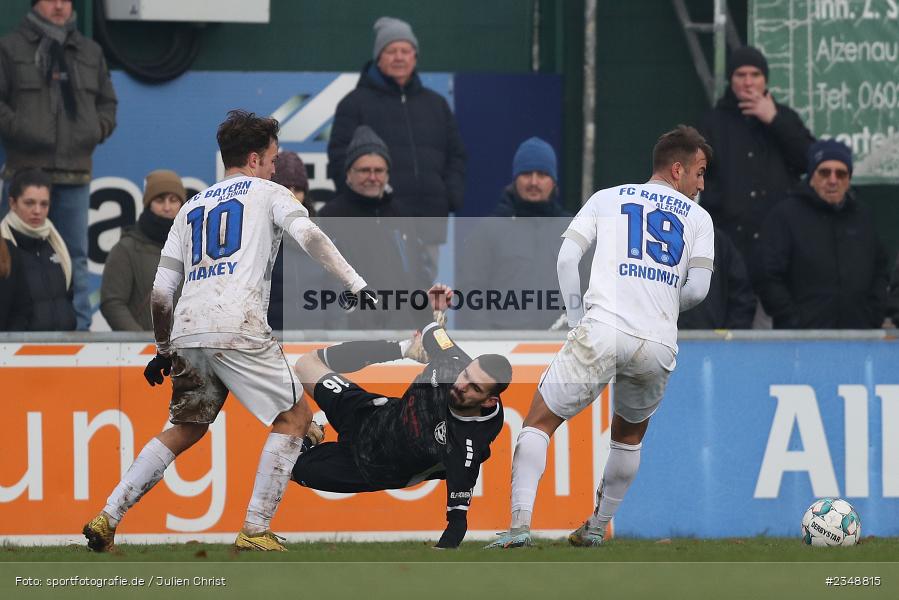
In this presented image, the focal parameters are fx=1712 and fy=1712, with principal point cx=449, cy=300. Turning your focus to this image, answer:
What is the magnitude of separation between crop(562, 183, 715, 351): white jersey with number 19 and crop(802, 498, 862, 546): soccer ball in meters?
1.26

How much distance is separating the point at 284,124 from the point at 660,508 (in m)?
4.46

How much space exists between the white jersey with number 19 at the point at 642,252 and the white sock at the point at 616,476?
58cm

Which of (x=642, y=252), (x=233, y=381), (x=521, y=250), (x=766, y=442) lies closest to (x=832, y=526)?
(x=766, y=442)

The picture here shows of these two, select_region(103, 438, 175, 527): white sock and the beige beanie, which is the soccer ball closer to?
select_region(103, 438, 175, 527): white sock

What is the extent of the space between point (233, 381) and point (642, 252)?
1.88 meters

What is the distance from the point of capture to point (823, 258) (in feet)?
32.9

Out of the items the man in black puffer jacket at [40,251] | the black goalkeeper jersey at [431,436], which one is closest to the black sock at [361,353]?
the black goalkeeper jersey at [431,436]

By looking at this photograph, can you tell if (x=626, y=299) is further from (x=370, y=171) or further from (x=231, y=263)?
(x=370, y=171)

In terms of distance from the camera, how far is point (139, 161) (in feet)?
39.1

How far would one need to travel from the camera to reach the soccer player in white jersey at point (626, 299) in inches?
294

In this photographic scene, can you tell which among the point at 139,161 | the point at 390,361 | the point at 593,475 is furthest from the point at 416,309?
the point at 139,161

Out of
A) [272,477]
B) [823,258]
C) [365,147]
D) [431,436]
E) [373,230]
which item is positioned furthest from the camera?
[823,258]

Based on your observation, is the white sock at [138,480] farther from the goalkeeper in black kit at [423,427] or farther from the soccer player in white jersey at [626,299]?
the soccer player in white jersey at [626,299]

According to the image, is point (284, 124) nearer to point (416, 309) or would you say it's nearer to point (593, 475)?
point (416, 309)
